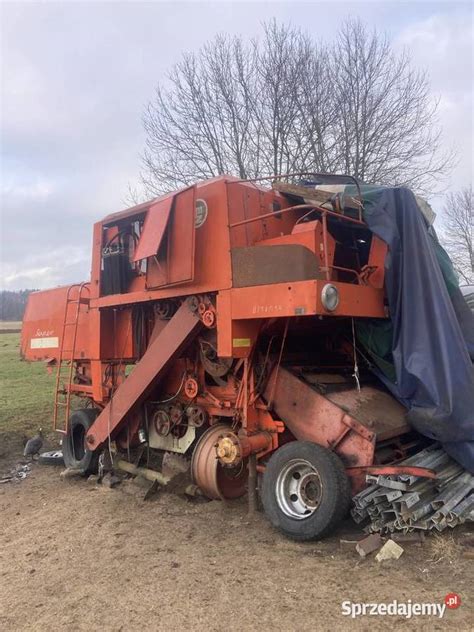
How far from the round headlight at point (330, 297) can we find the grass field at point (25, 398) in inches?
256

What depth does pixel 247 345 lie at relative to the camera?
5.27 meters

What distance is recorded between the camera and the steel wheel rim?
4.76 meters

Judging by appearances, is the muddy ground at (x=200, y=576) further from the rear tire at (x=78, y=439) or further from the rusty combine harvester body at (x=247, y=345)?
the rear tire at (x=78, y=439)

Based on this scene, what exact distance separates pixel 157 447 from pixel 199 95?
902 centimetres

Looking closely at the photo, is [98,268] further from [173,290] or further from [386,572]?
[386,572]

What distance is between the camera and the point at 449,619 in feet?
10.9

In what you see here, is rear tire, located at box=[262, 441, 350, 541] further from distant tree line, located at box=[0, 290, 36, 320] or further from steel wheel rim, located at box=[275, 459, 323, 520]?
distant tree line, located at box=[0, 290, 36, 320]

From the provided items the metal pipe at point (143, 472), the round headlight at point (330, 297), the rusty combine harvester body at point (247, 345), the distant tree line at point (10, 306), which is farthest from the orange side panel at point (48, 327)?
the distant tree line at point (10, 306)

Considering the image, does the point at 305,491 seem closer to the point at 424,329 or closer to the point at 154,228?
the point at 424,329

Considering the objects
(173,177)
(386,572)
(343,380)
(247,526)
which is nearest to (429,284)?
(343,380)

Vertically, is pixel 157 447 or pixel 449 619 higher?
pixel 157 447

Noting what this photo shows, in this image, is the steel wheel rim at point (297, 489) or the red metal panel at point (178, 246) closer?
the steel wheel rim at point (297, 489)

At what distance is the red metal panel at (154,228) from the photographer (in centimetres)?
567

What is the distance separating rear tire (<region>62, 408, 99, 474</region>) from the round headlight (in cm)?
427
